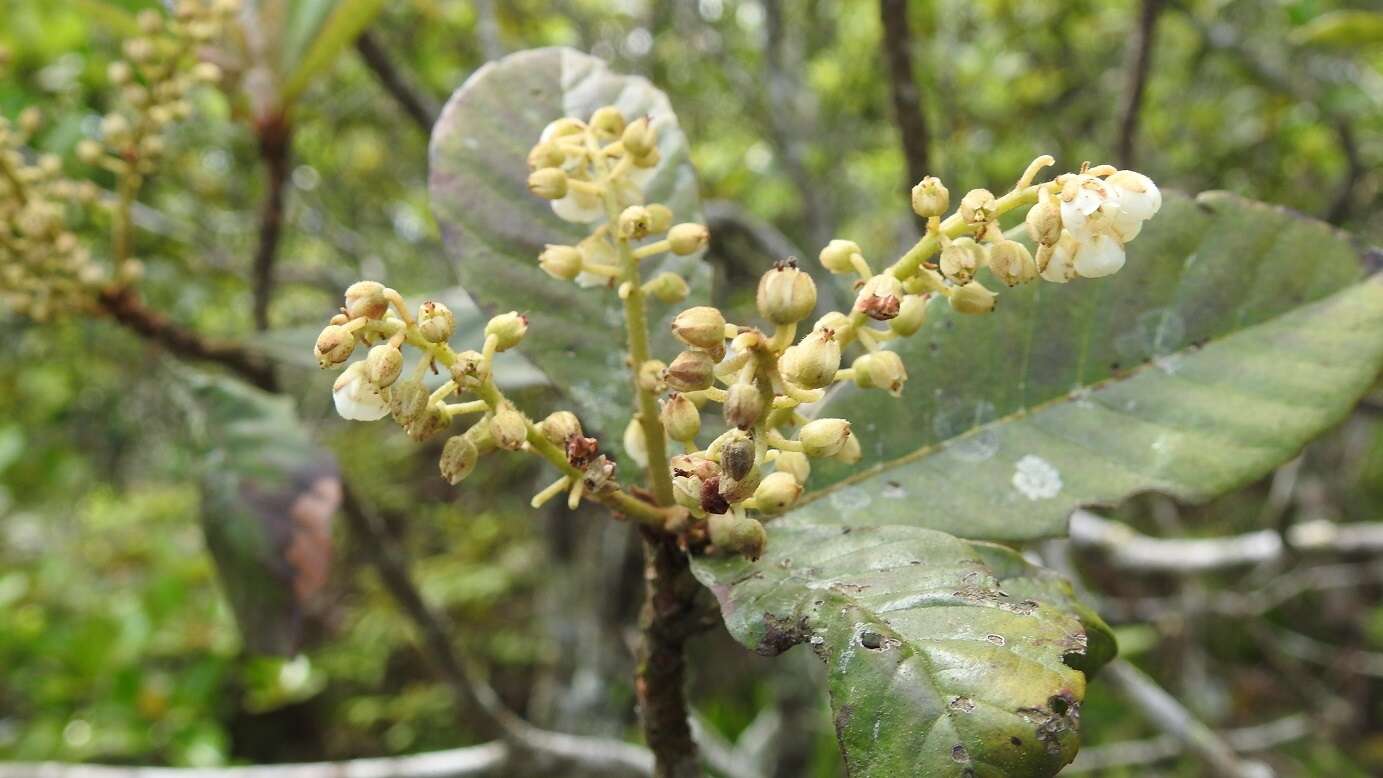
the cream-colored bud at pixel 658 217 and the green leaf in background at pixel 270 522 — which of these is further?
the green leaf in background at pixel 270 522

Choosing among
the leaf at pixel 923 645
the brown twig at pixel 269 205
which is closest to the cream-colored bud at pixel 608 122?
the leaf at pixel 923 645

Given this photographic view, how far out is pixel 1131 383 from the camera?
88 cm

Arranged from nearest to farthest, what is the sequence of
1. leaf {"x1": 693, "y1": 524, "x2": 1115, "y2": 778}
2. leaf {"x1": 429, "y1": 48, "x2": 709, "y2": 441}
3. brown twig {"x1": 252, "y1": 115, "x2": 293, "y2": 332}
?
leaf {"x1": 693, "y1": 524, "x2": 1115, "y2": 778} → leaf {"x1": 429, "y1": 48, "x2": 709, "y2": 441} → brown twig {"x1": 252, "y1": 115, "x2": 293, "y2": 332}

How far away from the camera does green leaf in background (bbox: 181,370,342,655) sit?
1.14 metres

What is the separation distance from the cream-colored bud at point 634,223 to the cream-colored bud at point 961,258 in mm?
196

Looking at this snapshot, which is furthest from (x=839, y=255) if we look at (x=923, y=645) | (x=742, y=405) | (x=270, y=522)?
(x=270, y=522)

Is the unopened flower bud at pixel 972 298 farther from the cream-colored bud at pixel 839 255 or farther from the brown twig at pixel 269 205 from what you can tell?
the brown twig at pixel 269 205

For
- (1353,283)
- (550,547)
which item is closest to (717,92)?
(550,547)

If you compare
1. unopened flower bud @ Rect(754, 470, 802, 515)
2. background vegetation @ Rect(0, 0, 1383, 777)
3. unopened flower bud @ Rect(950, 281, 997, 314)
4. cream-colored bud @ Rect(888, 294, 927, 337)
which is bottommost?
background vegetation @ Rect(0, 0, 1383, 777)

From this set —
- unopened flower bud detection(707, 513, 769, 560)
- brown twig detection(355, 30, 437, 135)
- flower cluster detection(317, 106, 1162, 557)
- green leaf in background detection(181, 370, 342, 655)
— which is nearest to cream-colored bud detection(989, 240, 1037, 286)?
flower cluster detection(317, 106, 1162, 557)

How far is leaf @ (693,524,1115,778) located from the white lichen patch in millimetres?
184

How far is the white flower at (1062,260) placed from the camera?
2.05 ft

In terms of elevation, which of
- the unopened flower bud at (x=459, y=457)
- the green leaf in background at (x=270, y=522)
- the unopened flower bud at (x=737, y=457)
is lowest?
the green leaf in background at (x=270, y=522)

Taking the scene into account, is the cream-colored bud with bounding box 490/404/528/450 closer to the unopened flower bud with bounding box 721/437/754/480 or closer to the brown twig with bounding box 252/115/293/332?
the unopened flower bud with bounding box 721/437/754/480
